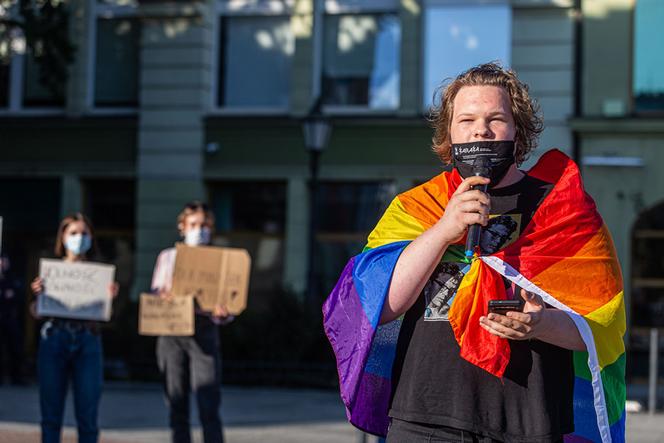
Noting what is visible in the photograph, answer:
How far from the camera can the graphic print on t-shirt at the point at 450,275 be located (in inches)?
132

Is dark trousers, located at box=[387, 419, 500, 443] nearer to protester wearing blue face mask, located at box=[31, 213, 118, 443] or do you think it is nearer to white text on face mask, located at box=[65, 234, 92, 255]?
protester wearing blue face mask, located at box=[31, 213, 118, 443]

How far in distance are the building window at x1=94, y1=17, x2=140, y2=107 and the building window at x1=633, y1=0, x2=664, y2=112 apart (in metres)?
8.76

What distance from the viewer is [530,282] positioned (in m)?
3.30

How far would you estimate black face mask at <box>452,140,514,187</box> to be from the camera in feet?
10.8

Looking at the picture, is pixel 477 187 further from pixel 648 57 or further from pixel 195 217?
pixel 648 57

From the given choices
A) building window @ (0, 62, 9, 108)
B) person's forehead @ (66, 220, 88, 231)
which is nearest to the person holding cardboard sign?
Result: person's forehead @ (66, 220, 88, 231)

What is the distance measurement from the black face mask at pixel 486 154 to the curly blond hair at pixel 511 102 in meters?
0.14

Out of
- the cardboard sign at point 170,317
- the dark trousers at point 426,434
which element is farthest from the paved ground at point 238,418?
the dark trousers at point 426,434

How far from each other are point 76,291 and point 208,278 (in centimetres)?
98

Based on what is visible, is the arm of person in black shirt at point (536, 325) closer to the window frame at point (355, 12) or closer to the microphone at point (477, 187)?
the microphone at point (477, 187)

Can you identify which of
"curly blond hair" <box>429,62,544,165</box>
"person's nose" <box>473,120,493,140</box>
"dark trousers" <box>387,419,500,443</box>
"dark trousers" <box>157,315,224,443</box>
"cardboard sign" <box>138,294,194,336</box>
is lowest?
"dark trousers" <box>157,315,224,443</box>

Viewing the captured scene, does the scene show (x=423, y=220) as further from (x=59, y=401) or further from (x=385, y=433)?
(x=59, y=401)

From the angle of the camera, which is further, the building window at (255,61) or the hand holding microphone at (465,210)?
the building window at (255,61)

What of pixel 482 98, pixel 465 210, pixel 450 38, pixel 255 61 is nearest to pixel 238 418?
pixel 450 38
